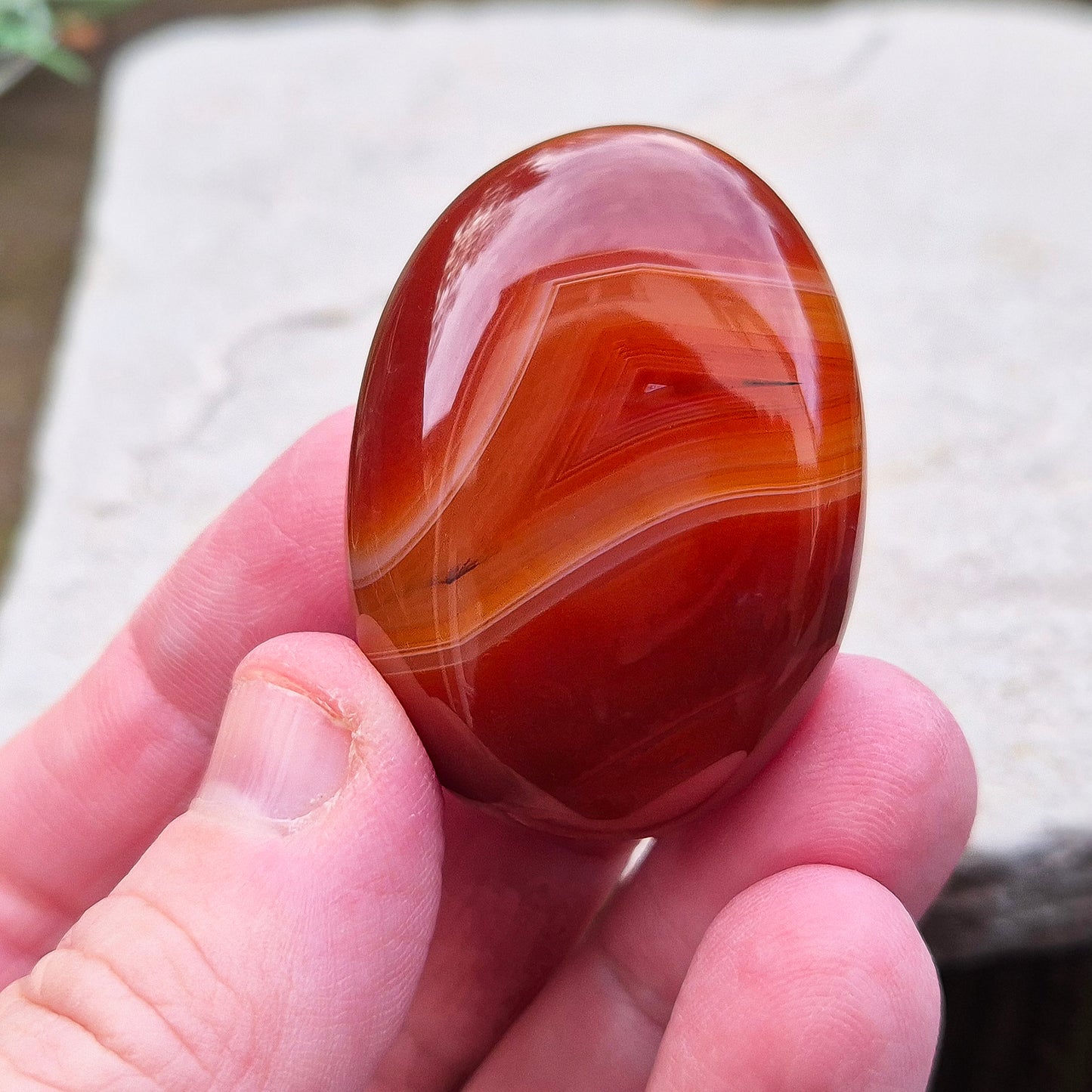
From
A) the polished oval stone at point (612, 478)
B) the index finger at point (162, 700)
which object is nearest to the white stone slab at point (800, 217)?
the index finger at point (162, 700)

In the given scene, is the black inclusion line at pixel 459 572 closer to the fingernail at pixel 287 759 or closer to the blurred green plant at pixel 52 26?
the fingernail at pixel 287 759

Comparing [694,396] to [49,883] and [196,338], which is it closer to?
[49,883]

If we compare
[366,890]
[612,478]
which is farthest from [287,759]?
[612,478]

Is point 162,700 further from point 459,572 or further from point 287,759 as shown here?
point 459,572

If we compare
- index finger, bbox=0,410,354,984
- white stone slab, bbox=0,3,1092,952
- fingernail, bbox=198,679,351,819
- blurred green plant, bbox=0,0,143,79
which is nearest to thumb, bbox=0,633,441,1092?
fingernail, bbox=198,679,351,819

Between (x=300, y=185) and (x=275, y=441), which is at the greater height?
(x=300, y=185)

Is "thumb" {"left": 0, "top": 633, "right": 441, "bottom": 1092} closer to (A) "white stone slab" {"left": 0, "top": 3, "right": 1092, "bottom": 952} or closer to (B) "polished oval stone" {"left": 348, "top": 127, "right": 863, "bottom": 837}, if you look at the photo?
(B) "polished oval stone" {"left": 348, "top": 127, "right": 863, "bottom": 837}

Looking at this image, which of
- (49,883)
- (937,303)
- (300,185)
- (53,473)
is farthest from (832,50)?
(49,883)
